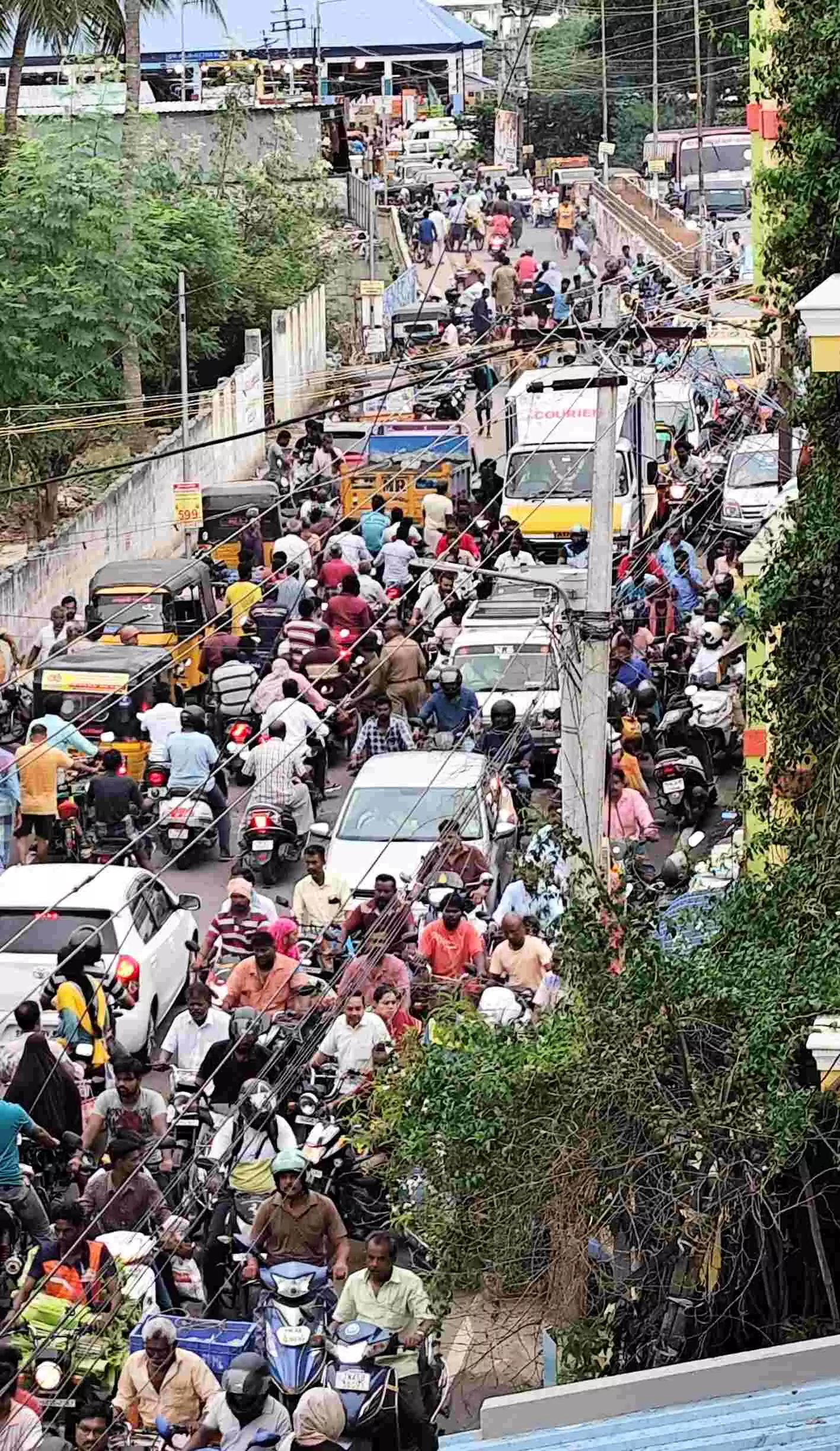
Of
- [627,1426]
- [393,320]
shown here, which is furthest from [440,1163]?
[393,320]

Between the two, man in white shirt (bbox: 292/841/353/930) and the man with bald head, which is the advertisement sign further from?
the man with bald head

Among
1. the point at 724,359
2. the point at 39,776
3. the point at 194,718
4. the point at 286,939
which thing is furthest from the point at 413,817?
the point at 724,359

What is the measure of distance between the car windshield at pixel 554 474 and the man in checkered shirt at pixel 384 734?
8.20 m

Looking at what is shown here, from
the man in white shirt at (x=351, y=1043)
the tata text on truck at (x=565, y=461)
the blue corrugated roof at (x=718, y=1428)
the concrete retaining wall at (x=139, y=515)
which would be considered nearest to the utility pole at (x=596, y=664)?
the man in white shirt at (x=351, y=1043)

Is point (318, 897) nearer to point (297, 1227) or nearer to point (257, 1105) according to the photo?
point (257, 1105)

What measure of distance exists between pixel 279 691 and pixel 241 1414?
36.5ft

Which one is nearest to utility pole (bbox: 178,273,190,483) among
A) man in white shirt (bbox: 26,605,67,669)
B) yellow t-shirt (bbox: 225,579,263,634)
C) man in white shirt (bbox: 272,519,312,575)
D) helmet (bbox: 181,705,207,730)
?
man in white shirt (bbox: 272,519,312,575)

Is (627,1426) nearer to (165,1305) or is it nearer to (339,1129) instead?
(165,1305)

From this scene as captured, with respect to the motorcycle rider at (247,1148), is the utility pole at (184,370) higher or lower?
higher

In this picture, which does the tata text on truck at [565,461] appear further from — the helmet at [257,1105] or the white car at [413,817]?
the helmet at [257,1105]

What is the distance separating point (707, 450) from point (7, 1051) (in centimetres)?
2150

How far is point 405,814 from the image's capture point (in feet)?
58.1

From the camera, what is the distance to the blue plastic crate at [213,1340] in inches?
416

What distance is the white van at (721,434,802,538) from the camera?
27547 millimetres
